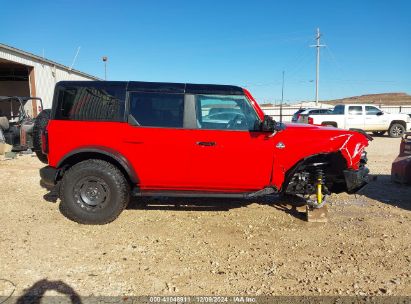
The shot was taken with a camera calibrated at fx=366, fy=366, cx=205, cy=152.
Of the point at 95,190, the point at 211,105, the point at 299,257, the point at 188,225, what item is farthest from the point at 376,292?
the point at 95,190

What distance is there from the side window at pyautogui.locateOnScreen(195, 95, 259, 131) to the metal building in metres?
14.9

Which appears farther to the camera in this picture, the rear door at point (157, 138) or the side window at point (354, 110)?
the side window at point (354, 110)

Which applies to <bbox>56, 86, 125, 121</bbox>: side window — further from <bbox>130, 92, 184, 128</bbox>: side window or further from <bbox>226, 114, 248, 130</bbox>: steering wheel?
<bbox>226, 114, 248, 130</bbox>: steering wheel

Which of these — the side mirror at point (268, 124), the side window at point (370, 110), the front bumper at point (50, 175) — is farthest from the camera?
the side window at point (370, 110)

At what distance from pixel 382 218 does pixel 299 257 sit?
207 centimetres

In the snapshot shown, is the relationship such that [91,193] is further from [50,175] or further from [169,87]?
[169,87]

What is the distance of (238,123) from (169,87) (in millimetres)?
1078

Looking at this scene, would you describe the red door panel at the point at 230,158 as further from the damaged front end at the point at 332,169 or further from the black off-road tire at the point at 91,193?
the black off-road tire at the point at 91,193

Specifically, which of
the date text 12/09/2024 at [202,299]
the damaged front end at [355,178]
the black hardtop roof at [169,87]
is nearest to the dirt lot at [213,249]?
the date text 12/09/2024 at [202,299]

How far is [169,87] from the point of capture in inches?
200

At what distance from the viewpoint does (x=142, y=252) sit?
4.26 metres

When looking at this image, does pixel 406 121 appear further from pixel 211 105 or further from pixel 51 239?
pixel 51 239

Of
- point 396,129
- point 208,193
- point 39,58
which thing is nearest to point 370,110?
point 396,129

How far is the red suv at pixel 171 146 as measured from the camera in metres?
4.99
